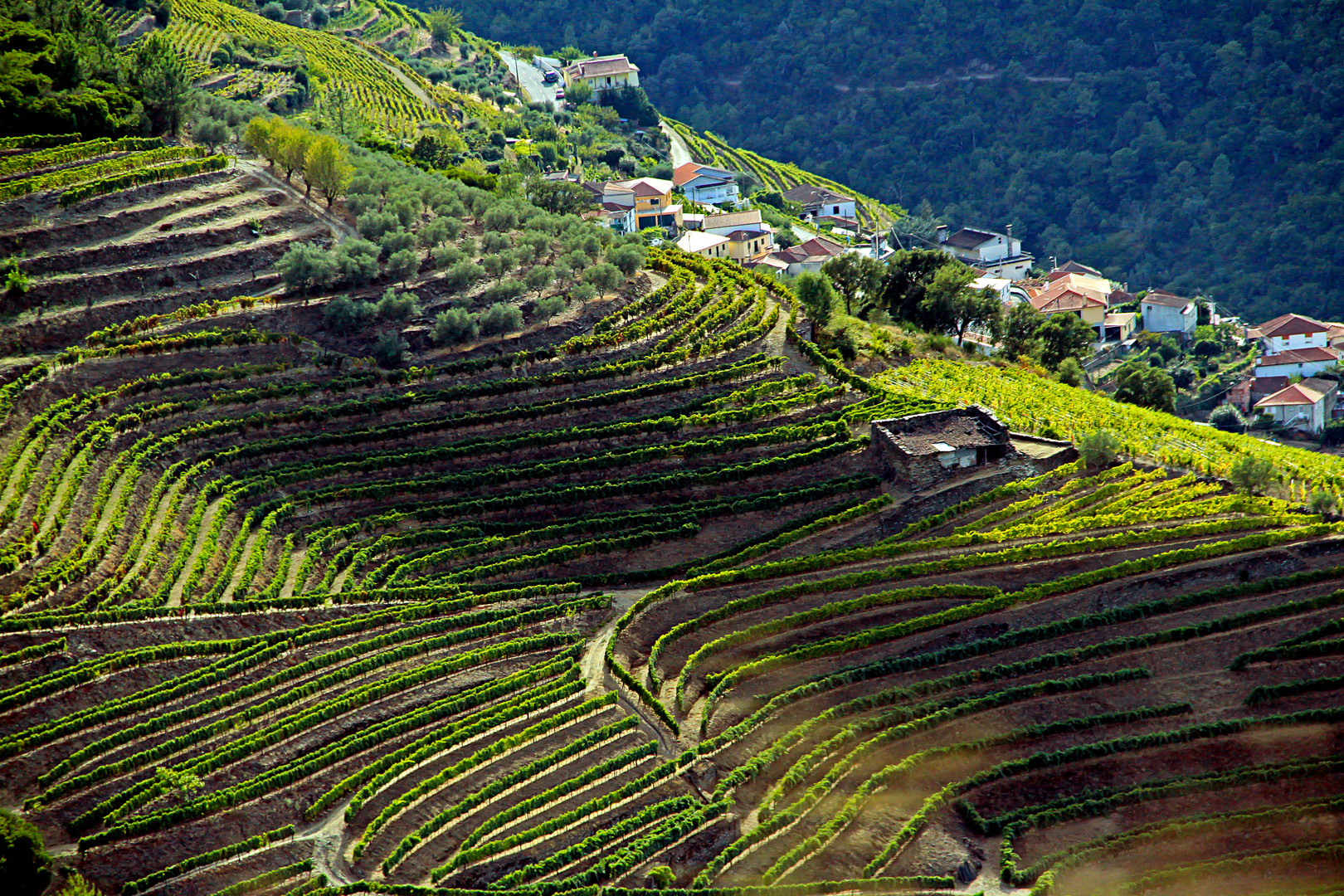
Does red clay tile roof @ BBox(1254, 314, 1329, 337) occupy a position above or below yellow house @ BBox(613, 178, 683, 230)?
below

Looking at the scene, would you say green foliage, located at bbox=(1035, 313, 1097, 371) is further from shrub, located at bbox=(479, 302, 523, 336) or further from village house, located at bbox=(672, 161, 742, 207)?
village house, located at bbox=(672, 161, 742, 207)

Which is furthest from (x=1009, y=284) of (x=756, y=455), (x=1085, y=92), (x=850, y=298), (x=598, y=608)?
(x=598, y=608)

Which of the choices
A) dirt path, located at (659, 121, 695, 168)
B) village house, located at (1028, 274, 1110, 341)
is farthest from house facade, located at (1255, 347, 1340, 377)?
dirt path, located at (659, 121, 695, 168)

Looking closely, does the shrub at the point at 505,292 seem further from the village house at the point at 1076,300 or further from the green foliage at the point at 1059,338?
the village house at the point at 1076,300

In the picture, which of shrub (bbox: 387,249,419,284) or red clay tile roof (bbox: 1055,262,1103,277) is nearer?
shrub (bbox: 387,249,419,284)

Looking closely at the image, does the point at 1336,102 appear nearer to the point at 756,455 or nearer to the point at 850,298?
the point at 850,298

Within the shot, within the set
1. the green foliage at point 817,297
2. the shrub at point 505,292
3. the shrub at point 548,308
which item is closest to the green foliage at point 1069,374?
the green foliage at point 817,297

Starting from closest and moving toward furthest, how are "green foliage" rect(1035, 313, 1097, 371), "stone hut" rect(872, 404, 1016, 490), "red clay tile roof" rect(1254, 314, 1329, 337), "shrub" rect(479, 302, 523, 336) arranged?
"stone hut" rect(872, 404, 1016, 490) → "shrub" rect(479, 302, 523, 336) → "green foliage" rect(1035, 313, 1097, 371) → "red clay tile roof" rect(1254, 314, 1329, 337)
